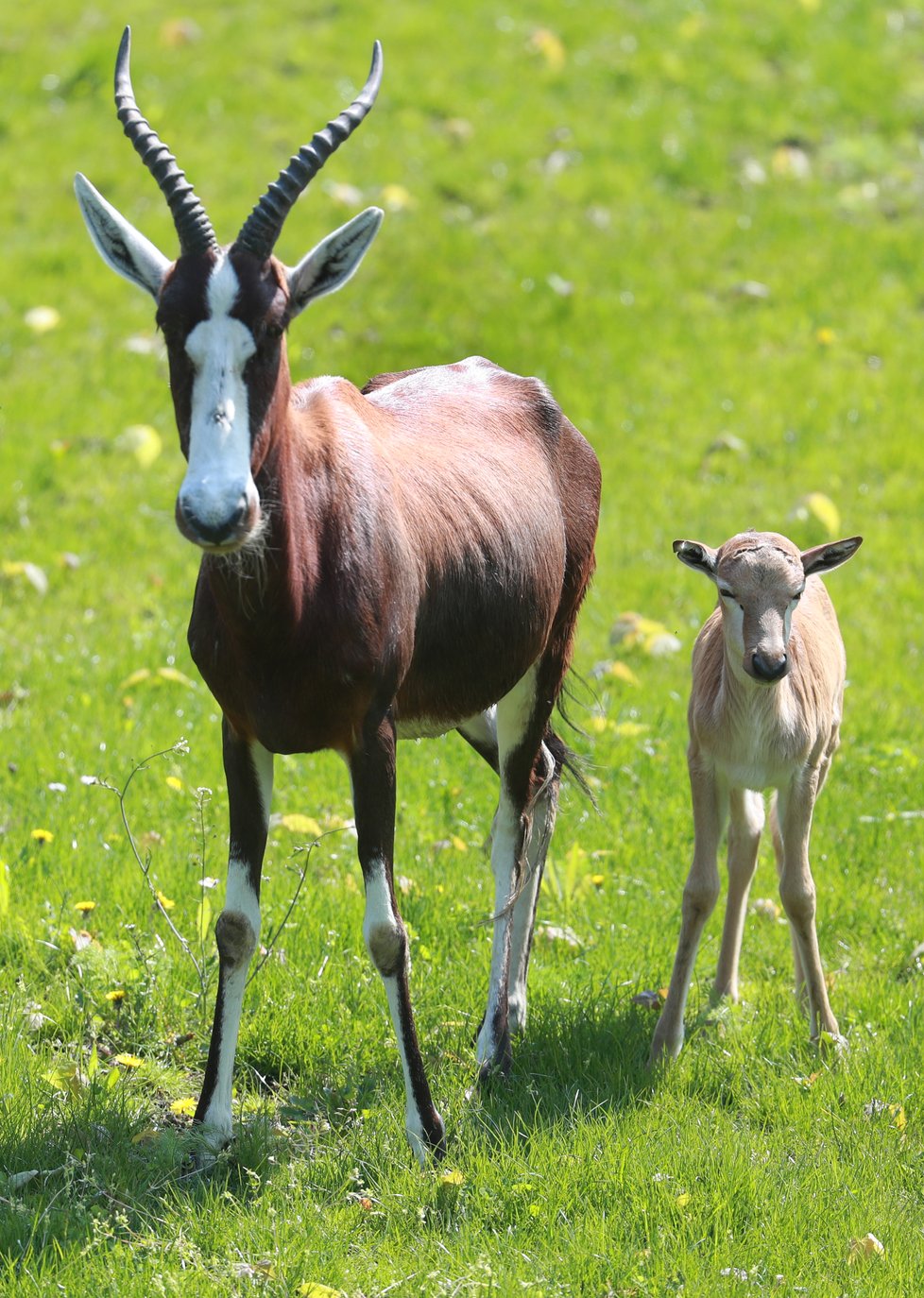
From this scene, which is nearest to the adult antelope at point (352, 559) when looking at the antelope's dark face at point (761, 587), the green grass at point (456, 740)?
the green grass at point (456, 740)

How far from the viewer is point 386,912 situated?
4895mm

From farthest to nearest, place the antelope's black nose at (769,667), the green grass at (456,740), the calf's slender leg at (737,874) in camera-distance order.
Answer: the calf's slender leg at (737,874)
the antelope's black nose at (769,667)
the green grass at (456,740)

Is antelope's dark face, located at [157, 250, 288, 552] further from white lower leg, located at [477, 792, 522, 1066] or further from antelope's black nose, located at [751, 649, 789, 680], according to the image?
white lower leg, located at [477, 792, 522, 1066]

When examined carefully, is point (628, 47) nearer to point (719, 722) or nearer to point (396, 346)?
point (396, 346)

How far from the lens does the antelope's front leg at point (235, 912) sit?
5.00 m

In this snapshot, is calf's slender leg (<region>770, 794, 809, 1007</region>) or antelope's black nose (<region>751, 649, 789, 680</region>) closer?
antelope's black nose (<region>751, 649, 789, 680</region>)

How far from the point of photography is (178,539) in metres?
10.3

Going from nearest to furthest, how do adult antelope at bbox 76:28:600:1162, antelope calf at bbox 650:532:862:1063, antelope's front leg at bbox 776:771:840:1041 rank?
adult antelope at bbox 76:28:600:1162 → antelope calf at bbox 650:532:862:1063 → antelope's front leg at bbox 776:771:840:1041

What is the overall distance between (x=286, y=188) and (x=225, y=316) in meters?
0.45

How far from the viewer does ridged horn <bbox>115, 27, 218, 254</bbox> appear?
13.8 feet

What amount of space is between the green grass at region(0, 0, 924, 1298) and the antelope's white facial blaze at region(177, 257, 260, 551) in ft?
5.98

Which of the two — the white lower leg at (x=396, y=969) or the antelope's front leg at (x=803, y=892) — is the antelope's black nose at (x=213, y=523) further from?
the antelope's front leg at (x=803, y=892)

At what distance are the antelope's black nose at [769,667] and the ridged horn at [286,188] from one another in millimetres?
2132

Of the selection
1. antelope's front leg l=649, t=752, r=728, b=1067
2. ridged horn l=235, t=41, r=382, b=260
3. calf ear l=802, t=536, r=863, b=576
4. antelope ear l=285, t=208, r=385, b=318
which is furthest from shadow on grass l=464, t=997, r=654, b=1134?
ridged horn l=235, t=41, r=382, b=260
